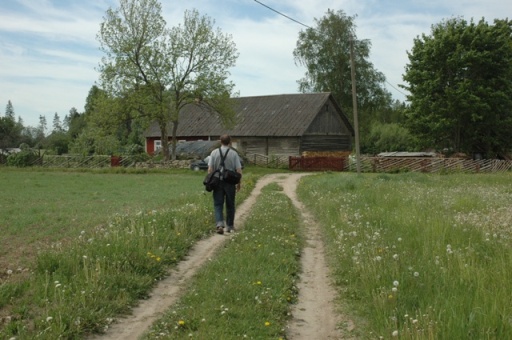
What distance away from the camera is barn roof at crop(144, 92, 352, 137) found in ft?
163

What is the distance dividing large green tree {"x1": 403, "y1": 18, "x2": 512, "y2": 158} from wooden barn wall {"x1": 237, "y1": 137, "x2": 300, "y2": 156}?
11427mm

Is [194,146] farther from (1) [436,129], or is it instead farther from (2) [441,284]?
(2) [441,284]

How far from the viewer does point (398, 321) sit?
17.4 feet

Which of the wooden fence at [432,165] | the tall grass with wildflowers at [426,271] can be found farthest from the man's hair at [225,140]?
the wooden fence at [432,165]

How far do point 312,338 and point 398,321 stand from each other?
0.91 metres

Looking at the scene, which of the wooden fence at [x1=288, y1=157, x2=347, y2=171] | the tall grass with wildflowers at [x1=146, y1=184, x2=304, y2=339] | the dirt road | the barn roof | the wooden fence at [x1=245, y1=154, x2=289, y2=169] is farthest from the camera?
the barn roof

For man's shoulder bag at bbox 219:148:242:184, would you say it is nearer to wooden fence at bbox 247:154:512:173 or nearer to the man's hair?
the man's hair

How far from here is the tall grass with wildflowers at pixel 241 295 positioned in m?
5.38

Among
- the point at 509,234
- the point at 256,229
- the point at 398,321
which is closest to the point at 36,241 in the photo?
the point at 256,229

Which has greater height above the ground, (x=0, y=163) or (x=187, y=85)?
(x=187, y=85)

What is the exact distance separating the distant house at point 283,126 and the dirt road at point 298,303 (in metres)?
39.2

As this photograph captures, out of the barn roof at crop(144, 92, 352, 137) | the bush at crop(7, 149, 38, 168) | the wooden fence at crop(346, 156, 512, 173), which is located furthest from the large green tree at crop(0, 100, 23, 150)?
the wooden fence at crop(346, 156, 512, 173)

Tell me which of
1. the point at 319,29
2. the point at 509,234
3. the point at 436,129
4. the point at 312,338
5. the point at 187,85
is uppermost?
the point at 319,29

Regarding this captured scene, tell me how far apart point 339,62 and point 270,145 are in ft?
43.4
